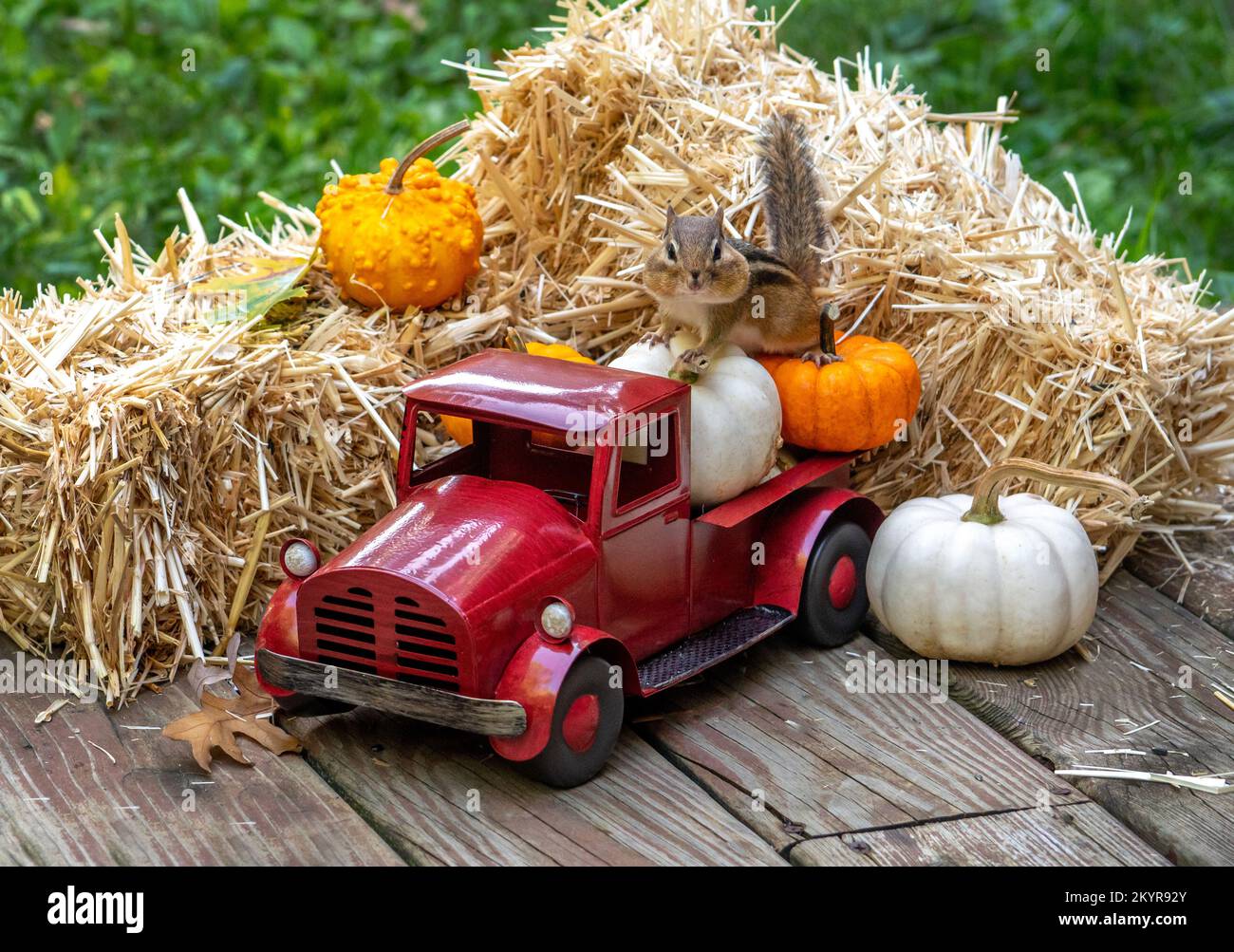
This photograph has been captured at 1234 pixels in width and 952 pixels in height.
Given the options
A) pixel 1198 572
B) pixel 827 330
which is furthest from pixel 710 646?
pixel 1198 572

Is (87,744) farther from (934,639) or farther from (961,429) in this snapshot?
(961,429)

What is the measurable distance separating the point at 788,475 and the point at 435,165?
1631 millimetres

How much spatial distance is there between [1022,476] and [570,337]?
60.5 inches

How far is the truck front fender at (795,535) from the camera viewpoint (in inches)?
154

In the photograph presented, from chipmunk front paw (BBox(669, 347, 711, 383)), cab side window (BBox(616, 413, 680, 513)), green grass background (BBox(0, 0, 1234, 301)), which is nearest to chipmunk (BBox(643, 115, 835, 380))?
chipmunk front paw (BBox(669, 347, 711, 383))

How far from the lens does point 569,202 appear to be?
4.86 metres

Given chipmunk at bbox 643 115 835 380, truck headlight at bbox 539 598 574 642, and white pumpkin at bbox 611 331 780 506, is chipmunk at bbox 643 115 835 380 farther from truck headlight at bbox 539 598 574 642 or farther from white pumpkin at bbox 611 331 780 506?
truck headlight at bbox 539 598 574 642

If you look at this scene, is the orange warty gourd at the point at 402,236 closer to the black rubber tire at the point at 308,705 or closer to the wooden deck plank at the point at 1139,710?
the black rubber tire at the point at 308,705

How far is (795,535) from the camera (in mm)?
3961

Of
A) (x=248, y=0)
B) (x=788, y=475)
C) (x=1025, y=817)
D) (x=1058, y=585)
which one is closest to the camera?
(x=1025, y=817)

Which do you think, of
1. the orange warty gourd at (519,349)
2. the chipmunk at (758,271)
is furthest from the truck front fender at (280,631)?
the chipmunk at (758,271)

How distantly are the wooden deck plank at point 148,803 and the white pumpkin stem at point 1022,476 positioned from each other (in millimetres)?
1690

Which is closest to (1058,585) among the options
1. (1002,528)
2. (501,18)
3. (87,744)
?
(1002,528)

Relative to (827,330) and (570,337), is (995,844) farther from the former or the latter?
(570,337)
